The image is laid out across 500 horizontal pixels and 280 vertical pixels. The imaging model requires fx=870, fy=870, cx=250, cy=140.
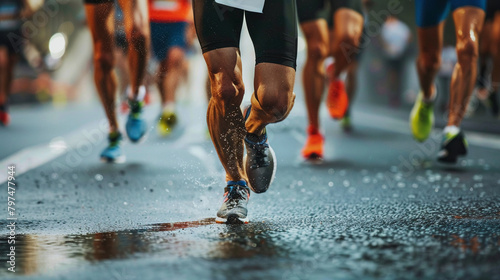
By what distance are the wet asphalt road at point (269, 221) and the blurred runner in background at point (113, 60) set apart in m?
0.31

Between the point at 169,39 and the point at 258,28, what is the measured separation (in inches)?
274

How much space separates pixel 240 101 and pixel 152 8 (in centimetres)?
587

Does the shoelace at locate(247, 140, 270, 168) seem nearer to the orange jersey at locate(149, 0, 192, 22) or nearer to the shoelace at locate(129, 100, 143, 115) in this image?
the shoelace at locate(129, 100, 143, 115)

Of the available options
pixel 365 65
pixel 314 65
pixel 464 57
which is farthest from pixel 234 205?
pixel 365 65

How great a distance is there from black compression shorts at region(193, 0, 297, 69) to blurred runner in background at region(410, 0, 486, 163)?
2.52 m

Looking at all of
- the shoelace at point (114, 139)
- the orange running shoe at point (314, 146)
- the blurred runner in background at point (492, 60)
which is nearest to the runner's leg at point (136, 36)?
the shoelace at point (114, 139)

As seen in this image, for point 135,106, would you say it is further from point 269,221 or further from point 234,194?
point 269,221

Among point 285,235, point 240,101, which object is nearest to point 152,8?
point 240,101

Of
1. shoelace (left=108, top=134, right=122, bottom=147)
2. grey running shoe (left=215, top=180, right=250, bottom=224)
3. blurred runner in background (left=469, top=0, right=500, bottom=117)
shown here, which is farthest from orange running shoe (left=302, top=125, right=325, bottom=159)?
blurred runner in background (left=469, top=0, right=500, bottom=117)

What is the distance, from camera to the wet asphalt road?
295 centimetres

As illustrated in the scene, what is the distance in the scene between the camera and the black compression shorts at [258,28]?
399cm

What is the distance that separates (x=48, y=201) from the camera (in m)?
5.03

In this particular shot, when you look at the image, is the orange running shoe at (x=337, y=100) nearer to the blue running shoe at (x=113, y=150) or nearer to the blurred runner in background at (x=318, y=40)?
the blurred runner in background at (x=318, y=40)

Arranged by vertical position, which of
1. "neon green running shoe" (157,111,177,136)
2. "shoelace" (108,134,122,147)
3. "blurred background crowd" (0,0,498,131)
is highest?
"blurred background crowd" (0,0,498,131)
